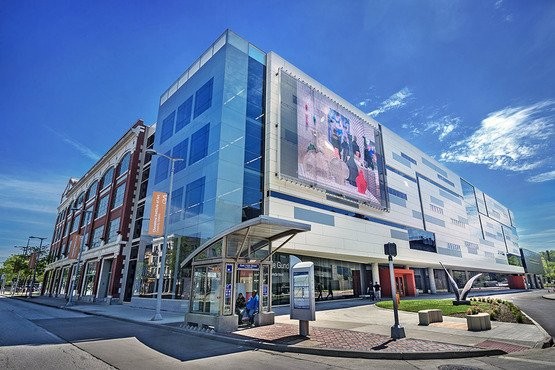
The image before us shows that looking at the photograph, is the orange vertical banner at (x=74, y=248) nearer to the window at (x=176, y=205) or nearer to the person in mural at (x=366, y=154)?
the window at (x=176, y=205)

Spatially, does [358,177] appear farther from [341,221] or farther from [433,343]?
[433,343]

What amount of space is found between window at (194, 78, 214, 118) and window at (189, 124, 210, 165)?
7.15ft

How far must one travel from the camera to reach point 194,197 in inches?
1027

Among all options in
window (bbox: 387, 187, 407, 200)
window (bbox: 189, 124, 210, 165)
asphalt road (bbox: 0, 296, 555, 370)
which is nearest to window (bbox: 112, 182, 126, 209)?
window (bbox: 189, 124, 210, 165)

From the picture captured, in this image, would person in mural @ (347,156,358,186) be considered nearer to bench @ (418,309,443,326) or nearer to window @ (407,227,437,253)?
window @ (407,227,437,253)

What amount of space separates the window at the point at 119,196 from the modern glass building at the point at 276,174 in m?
6.97

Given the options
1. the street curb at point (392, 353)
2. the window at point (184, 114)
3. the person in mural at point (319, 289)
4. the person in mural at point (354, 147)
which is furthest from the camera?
the person in mural at point (354, 147)

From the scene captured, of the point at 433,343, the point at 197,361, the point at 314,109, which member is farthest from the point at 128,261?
the point at 433,343

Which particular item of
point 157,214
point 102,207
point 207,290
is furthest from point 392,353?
point 102,207

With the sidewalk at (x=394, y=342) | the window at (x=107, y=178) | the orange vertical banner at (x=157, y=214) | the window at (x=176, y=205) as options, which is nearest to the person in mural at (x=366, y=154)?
the window at (x=176, y=205)

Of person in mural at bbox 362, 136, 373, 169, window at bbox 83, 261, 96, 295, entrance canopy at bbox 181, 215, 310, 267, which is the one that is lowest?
window at bbox 83, 261, 96, 295

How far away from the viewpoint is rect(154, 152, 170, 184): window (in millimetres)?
32031

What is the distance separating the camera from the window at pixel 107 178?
4328 centimetres

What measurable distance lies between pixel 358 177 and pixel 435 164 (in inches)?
1198
